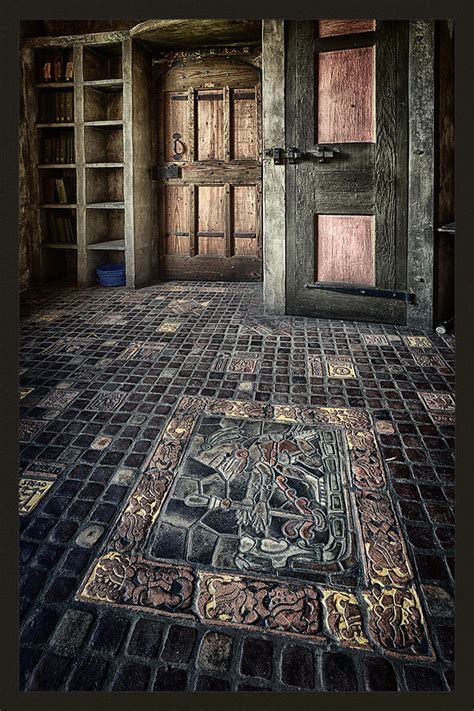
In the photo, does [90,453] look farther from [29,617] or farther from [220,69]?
[220,69]

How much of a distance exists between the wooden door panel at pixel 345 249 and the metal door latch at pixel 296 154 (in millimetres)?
469

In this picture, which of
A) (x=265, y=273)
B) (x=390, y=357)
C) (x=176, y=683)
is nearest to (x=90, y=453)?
(x=176, y=683)

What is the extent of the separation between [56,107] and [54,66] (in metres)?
0.40

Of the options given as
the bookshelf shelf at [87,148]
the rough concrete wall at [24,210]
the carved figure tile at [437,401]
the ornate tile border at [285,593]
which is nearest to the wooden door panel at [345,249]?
the carved figure tile at [437,401]

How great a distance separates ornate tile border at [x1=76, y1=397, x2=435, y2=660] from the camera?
1.28 meters

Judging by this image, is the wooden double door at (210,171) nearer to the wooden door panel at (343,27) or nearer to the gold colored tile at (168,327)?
the wooden door panel at (343,27)

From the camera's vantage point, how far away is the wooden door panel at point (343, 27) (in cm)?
388

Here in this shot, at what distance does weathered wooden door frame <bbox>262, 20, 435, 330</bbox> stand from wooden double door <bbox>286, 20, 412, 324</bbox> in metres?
0.05

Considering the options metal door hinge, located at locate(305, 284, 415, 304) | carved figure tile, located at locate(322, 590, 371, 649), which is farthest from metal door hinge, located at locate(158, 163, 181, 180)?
carved figure tile, located at locate(322, 590, 371, 649)

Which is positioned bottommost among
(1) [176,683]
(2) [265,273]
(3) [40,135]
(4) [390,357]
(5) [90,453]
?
(1) [176,683]

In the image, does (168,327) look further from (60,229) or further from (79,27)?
(79,27)

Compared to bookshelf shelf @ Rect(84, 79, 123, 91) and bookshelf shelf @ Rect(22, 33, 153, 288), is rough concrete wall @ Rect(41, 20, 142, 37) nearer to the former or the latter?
bookshelf shelf @ Rect(22, 33, 153, 288)

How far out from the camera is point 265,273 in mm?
4504

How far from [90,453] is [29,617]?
0.88 metres
